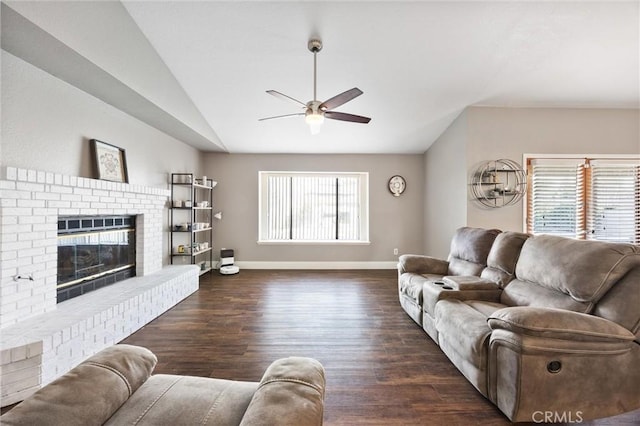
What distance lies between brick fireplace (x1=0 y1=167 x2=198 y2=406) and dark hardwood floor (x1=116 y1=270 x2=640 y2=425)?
1.23ft

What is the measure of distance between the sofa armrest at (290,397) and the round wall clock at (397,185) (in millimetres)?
4800

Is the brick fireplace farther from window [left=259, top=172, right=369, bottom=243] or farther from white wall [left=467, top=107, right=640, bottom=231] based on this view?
white wall [left=467, top=107, right=640, bottom=231]

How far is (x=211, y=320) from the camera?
9.83ft

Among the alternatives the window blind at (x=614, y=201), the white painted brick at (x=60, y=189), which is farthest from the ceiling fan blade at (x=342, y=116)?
the window blind at (x=614, y=201)

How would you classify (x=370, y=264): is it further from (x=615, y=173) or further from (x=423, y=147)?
(x=615, y=173)

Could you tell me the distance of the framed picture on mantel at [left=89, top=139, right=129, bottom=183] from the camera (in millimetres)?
2775

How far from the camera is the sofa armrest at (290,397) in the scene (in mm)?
758

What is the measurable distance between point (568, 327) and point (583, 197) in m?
3.56

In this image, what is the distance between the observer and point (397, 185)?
5512 millimetres

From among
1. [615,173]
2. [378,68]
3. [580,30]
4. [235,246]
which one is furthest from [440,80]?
[235,246]

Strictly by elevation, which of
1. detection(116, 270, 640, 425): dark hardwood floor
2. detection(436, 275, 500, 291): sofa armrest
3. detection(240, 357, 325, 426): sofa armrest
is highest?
detection(240, 357, 325, 426): sofa armrest

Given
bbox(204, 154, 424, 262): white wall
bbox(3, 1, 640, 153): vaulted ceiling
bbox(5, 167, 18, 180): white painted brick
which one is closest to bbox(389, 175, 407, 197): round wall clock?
bbox(204, 154, 424, 262): white wall

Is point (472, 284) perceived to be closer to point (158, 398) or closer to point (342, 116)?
point (342, 116)

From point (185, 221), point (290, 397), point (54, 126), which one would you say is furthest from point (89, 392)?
point (185, 221)
